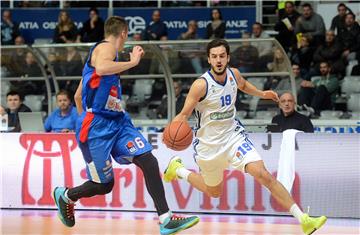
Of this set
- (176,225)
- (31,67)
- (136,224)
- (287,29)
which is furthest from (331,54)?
(176,225)

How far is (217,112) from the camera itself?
8648 mm

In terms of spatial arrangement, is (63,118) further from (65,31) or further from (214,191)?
(65,31)

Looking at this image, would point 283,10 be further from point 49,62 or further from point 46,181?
point 46,181

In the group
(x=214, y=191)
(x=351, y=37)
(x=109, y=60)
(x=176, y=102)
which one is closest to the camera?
(x=109, y=60)

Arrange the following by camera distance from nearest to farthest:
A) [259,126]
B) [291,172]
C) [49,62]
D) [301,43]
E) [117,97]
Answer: [117,97]
[291,172]
[259,126]
[49,62]
[301,43]

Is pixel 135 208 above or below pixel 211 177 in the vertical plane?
below

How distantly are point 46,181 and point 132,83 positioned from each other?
3.47m

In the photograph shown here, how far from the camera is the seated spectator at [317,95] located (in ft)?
46.4

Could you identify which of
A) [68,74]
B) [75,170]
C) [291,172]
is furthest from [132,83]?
[291,172]

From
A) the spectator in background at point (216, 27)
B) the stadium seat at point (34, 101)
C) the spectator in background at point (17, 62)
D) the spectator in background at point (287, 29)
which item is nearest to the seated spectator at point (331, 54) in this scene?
the spectator in background at point (287, 29)

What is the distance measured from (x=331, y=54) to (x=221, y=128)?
7497 millimetres

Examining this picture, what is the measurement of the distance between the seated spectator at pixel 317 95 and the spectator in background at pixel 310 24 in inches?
77.3

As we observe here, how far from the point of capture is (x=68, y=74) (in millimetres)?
14047

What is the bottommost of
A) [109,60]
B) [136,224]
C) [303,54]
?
[136,224]
